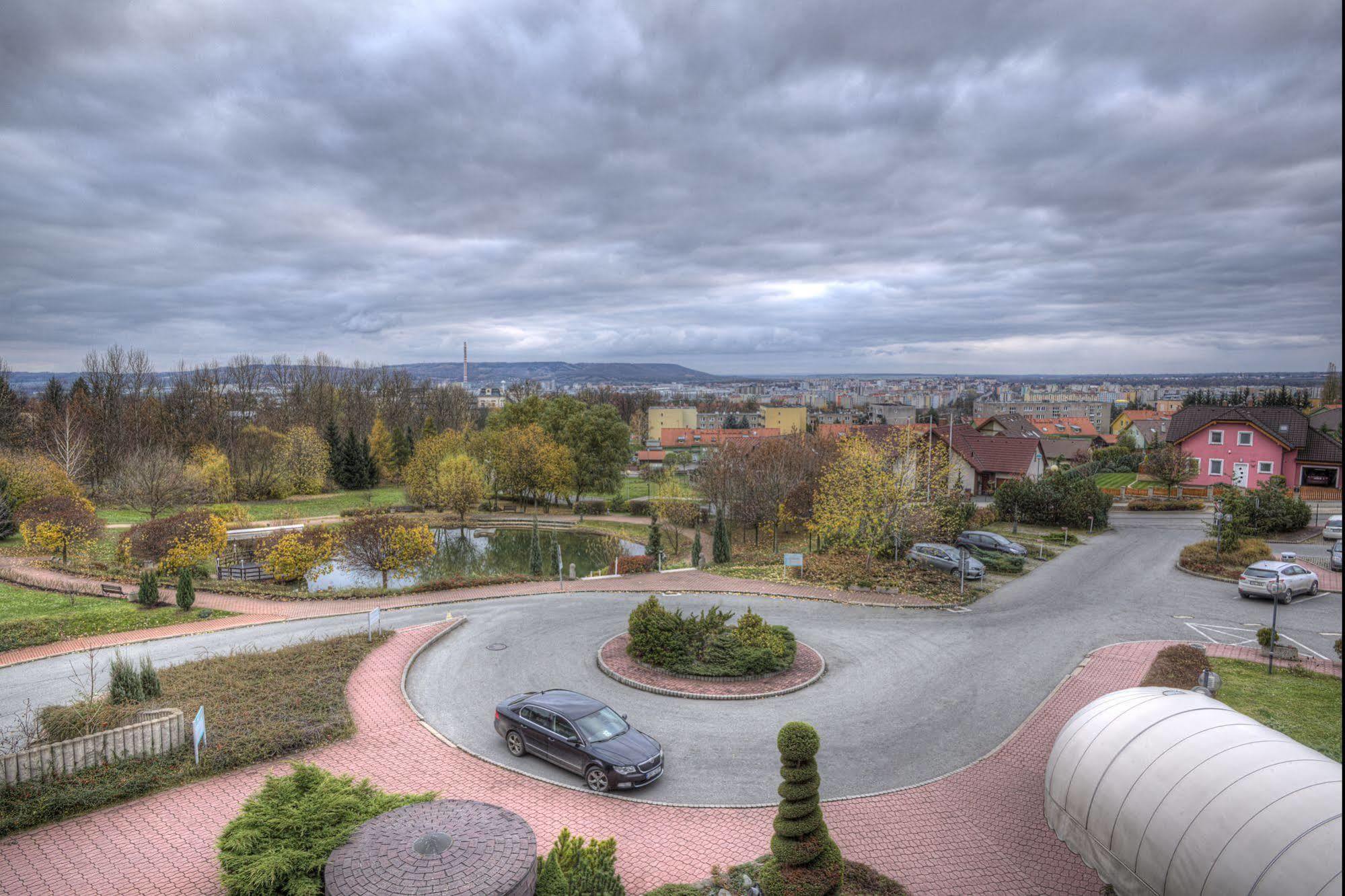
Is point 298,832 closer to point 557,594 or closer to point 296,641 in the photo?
point 296,641

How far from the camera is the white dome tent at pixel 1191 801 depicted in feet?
22.9

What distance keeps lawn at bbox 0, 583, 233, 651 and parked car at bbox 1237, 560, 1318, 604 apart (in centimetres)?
3531

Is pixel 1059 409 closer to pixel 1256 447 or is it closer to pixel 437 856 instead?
pixel 1256 447

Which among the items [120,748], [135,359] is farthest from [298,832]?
[135,359]

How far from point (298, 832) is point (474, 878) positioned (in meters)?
2.66

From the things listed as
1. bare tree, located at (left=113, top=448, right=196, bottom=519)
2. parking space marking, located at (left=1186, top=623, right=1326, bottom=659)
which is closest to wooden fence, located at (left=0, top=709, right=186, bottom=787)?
parking space marking, located at (left=1186, top=623, right=1326, bottom=659)

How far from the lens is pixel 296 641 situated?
20.0 metres

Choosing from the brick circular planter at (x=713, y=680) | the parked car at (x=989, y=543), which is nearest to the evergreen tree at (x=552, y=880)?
the brick circular planter at (x=713, y=680)

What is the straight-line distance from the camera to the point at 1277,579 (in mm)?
22797

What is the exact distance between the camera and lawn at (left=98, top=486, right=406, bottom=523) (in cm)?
4513

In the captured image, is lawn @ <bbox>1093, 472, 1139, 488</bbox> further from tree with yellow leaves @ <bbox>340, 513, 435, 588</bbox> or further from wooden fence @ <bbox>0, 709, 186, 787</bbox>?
wooden fence @ <bbox>0, 709, 186, 787</bbox>

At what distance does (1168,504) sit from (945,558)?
24.1 metres

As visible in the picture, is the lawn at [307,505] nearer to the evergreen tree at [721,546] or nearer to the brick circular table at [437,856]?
the evergreen tree at [721,546]

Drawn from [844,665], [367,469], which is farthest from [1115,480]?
[367,469]
